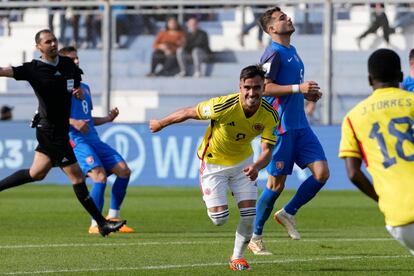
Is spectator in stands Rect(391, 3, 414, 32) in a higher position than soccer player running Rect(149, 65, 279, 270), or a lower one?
higher

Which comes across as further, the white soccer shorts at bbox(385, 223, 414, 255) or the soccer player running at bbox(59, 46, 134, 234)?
the soccer player running at bbox(59, 46, 134, 234)

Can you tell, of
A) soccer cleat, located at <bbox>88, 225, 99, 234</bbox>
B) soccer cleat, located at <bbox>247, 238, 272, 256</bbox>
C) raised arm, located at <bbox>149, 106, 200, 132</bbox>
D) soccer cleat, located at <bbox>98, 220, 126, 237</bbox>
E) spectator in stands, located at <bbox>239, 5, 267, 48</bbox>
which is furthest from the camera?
spectator in stands, located at <bbox>239, 5, 267, 48</bbox>

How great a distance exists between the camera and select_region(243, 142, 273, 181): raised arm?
32.0 ft

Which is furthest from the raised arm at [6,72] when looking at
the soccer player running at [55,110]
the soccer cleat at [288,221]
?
the soccer cleat at [288,221]

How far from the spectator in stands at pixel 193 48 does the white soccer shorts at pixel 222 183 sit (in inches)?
679

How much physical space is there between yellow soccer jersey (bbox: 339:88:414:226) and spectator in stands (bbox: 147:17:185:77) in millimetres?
20579

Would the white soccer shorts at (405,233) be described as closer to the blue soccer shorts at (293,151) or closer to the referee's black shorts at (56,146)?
the blue soccer shorts at (293,151)

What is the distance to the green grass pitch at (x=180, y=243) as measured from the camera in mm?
10273

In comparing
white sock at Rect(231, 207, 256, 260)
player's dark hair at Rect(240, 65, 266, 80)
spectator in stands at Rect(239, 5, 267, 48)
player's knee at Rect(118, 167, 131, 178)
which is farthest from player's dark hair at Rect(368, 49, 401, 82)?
spectator in stands at Rect(239, 5, 267, 48)

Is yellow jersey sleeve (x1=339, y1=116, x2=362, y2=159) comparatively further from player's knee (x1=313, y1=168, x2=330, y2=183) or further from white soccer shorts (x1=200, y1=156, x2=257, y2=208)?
player's knee (x1=313, y1=168, x2=330, y2=183)

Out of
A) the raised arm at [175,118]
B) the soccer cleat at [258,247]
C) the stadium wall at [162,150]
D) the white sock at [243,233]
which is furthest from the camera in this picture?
the stadium wall at [162,150]

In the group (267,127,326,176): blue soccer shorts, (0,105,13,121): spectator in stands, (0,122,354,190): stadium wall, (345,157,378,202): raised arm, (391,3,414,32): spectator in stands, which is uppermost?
(391,3,414,32): spectator in stands

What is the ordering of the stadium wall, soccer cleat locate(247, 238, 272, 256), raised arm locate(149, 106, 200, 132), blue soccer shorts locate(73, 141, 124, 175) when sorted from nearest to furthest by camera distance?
raised arm locate(149, 106, 200, 132) → soccer cleat locate(247, 238, 272, 256) → blue soccer shorts locate(73, 141, 124, 175) → the stadium wall

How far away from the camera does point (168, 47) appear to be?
28391 millimetres
